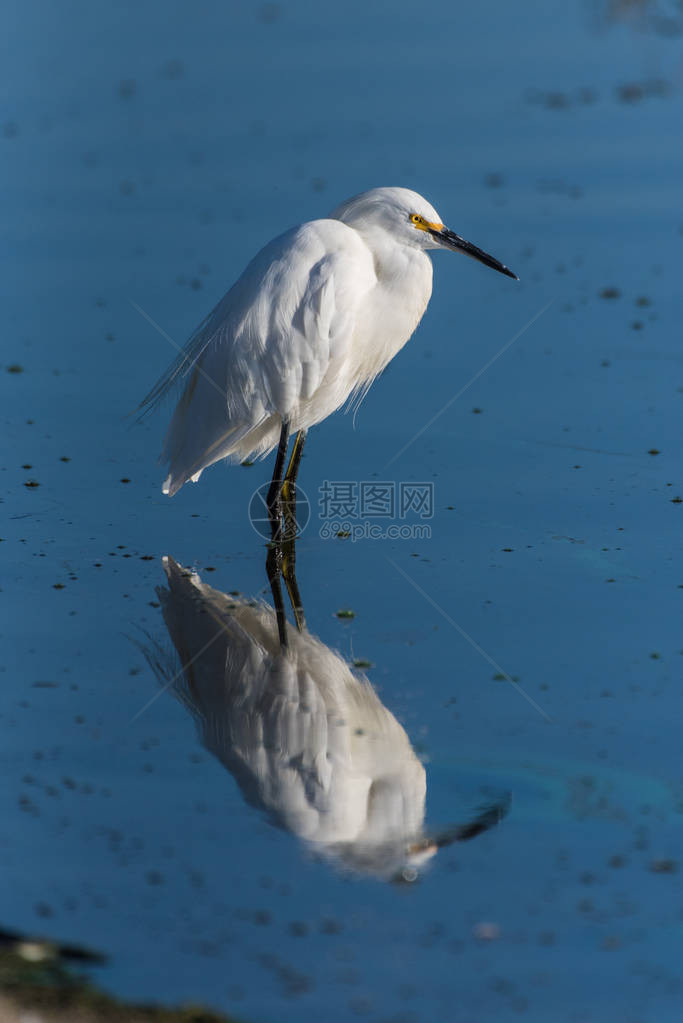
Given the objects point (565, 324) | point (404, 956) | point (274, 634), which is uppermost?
point (565, 324)

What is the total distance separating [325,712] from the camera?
400cm

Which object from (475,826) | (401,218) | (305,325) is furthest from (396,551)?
(475,826)

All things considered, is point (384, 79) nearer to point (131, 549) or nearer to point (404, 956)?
point (131, 549)

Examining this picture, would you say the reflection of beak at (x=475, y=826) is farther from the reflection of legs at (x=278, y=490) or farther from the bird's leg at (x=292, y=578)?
the reflection of legs at (x=278, y=490)

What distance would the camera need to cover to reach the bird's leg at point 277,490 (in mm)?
5379

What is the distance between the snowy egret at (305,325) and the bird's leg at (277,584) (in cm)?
32

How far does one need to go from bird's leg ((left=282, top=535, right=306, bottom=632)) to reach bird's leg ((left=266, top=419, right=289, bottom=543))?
0.32 ft

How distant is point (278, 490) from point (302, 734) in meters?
1.76

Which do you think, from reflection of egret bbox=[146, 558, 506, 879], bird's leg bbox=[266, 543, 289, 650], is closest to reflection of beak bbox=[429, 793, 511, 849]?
reflection of egret bbox=[146, 558, 506, 879]

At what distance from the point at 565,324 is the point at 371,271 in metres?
2.65

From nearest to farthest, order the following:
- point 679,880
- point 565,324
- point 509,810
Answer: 1. point 679,880
2. point 509,810
3. point 565,324

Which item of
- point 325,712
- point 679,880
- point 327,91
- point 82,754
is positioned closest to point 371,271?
point 325,712
